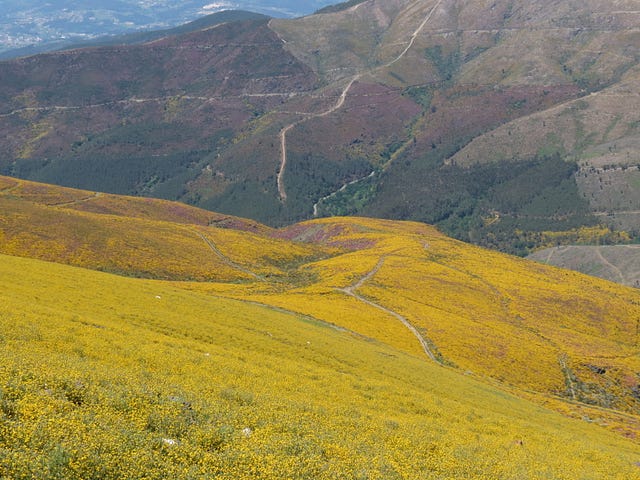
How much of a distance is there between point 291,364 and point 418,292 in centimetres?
7317

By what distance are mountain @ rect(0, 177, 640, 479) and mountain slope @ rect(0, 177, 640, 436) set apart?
56 cm

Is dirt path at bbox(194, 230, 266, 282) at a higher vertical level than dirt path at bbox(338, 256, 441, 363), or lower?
higher

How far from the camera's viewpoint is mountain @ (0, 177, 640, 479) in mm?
18469

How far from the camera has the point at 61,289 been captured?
49.8 metres

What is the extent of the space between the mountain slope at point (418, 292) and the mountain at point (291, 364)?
1.84 ft

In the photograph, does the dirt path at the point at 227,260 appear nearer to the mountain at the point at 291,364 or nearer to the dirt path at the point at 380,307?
the mountain at the point at 291,364

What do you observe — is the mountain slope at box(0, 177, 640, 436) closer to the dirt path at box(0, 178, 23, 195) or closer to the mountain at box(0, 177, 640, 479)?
the mountain at box(0, 177, 640, 479)

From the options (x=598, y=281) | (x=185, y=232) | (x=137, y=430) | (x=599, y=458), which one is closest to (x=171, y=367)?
(x=137, y=430)

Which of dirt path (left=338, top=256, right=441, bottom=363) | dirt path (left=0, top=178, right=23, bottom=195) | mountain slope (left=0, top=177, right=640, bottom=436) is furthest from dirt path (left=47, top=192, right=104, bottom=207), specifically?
dirt path (left=338, top=256, right=441, bottom=363)

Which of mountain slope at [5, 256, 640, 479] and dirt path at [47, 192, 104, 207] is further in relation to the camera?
dirt path at [47, 192, 104, 207]

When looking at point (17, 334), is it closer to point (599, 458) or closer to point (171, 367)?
point (171, 367)

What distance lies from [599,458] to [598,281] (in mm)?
133733

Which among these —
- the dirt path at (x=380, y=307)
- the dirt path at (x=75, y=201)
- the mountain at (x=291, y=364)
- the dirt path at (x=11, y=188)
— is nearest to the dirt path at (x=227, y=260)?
the mountain at (x=291, y=364)

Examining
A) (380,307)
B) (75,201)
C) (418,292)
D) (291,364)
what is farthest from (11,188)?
(291,364)
